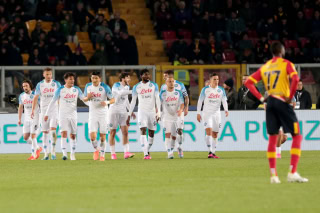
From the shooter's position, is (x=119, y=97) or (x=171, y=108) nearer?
(x=171, y=108)

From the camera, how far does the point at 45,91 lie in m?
20.6

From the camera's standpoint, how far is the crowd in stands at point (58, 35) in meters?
27.0

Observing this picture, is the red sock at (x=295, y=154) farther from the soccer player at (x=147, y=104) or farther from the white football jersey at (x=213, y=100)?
the white football jersey at (x=213, y=100)

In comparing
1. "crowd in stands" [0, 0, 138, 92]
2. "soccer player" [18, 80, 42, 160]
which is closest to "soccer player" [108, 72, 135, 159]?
"soccer player" [18, 80, 42, 160]

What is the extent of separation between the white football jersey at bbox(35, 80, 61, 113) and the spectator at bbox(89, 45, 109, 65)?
23.4 feet

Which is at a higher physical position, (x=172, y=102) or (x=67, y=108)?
(x=172, y=102)

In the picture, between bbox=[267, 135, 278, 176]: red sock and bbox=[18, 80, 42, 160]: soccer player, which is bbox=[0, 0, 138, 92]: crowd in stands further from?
bbox=[267, 135, 278, 176]: red sock

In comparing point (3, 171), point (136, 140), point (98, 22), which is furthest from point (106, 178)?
point (98, 22)

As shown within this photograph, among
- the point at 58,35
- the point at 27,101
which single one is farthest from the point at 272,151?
the point at 58,35

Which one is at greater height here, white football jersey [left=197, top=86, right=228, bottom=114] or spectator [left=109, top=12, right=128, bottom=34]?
spectator [left=109, top=12, right=128, bottom=34]

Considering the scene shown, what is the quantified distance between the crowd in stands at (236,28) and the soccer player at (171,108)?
313 inches

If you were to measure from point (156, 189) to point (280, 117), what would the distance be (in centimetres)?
220

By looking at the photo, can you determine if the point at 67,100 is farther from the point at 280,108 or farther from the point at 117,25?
the point at 117,25

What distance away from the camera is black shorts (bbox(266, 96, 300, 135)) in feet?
39.6
